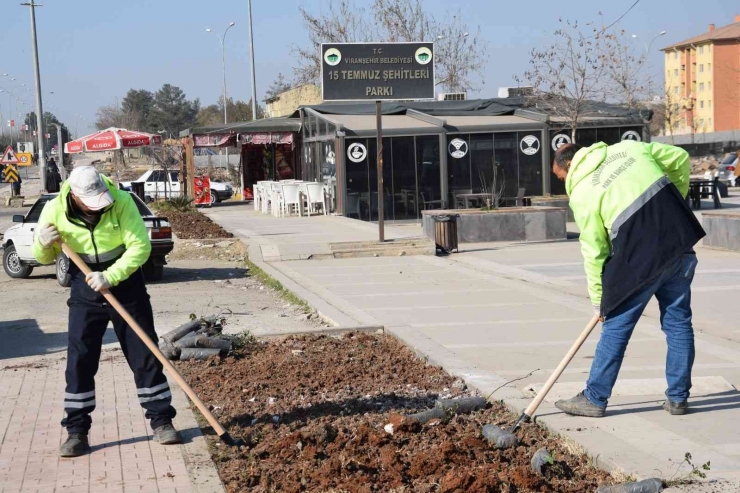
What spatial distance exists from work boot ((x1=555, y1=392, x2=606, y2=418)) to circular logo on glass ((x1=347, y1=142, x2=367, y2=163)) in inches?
834

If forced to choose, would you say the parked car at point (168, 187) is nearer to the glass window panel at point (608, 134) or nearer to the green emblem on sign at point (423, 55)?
the glass window panel at point (608, 134)

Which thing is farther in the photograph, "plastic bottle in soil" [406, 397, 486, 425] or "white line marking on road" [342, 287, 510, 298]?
"white line marking on road" [342, 287, 510, 298]

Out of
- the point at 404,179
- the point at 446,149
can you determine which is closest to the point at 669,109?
the point at 446,149

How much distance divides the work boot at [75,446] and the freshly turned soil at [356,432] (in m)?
0.75

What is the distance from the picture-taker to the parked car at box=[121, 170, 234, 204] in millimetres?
39062

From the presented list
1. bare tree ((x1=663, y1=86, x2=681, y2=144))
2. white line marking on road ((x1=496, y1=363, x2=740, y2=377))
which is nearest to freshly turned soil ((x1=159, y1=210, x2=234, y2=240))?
white line marking on road ((x1=496, y1=363, x2=740, y2=377))

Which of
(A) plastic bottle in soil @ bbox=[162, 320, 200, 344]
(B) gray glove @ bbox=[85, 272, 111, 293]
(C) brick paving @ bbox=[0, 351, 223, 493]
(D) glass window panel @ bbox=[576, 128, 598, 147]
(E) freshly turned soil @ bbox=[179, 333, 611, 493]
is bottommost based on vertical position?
(C) brick paving @ bbox=[0, 351, 223, 493]

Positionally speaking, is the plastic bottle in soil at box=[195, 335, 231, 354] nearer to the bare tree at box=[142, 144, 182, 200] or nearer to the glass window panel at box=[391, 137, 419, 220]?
the glass window panel at box=[391, 137, 419, 220]

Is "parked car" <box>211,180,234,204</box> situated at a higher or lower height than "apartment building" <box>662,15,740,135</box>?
lower

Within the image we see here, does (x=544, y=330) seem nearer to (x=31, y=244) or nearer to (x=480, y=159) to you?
(x=31, y=244)

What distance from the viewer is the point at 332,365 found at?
7.98 m

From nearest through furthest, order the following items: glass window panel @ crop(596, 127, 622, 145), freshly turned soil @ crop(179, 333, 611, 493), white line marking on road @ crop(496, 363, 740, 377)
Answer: freshly turned soil @ crop(179, 333, 611, 493)
white line marking on road @ crop(496, 363, 740, 377)
glass window panel @ crop(596, 127, 622, 145)

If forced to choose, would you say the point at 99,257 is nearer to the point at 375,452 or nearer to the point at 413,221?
the point at 375,452

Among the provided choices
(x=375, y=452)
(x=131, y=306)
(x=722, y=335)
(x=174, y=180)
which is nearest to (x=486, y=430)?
(x=375, y=452)
